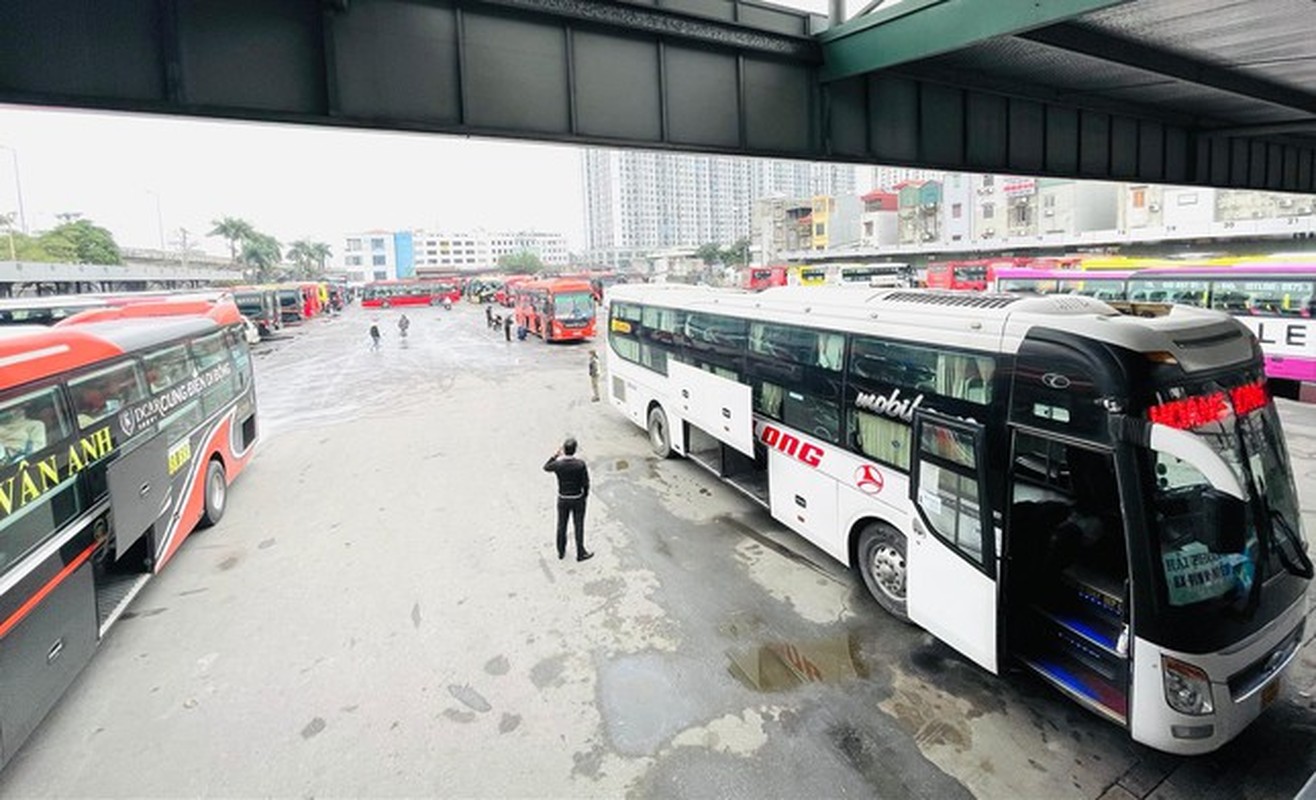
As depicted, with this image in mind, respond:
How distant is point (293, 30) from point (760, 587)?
7.55 meters

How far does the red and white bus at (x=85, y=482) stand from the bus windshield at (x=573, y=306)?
22.5 m

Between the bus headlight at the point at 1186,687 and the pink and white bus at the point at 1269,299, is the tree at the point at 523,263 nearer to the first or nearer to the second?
the pink and white bus at the point at 1269,299

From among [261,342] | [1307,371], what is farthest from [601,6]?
[261,342]

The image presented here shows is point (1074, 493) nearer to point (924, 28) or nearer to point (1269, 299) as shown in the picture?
point (924, 28)

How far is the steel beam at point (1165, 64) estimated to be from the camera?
7953 millimetres

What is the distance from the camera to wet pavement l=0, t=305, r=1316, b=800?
4680 mm

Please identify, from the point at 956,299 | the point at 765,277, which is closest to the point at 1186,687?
the point at 956,299

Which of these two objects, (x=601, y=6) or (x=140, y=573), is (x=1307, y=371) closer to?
(x=601, y=6)

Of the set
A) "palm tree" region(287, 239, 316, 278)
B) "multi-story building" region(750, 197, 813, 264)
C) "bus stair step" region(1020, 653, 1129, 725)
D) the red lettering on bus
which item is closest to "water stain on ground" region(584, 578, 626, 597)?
the red lettering on bus

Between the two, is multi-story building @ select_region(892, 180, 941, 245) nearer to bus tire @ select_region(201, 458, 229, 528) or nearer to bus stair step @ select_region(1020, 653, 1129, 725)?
bus tire @ select_region(201, 458, 229, 528)

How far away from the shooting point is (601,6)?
7664 mm

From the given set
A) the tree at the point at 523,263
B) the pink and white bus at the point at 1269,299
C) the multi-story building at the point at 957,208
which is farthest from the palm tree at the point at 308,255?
the pink and white bus at the point at 1269,299

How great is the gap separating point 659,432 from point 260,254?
9164 cm

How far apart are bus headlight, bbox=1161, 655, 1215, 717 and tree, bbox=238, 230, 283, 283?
329 ft
